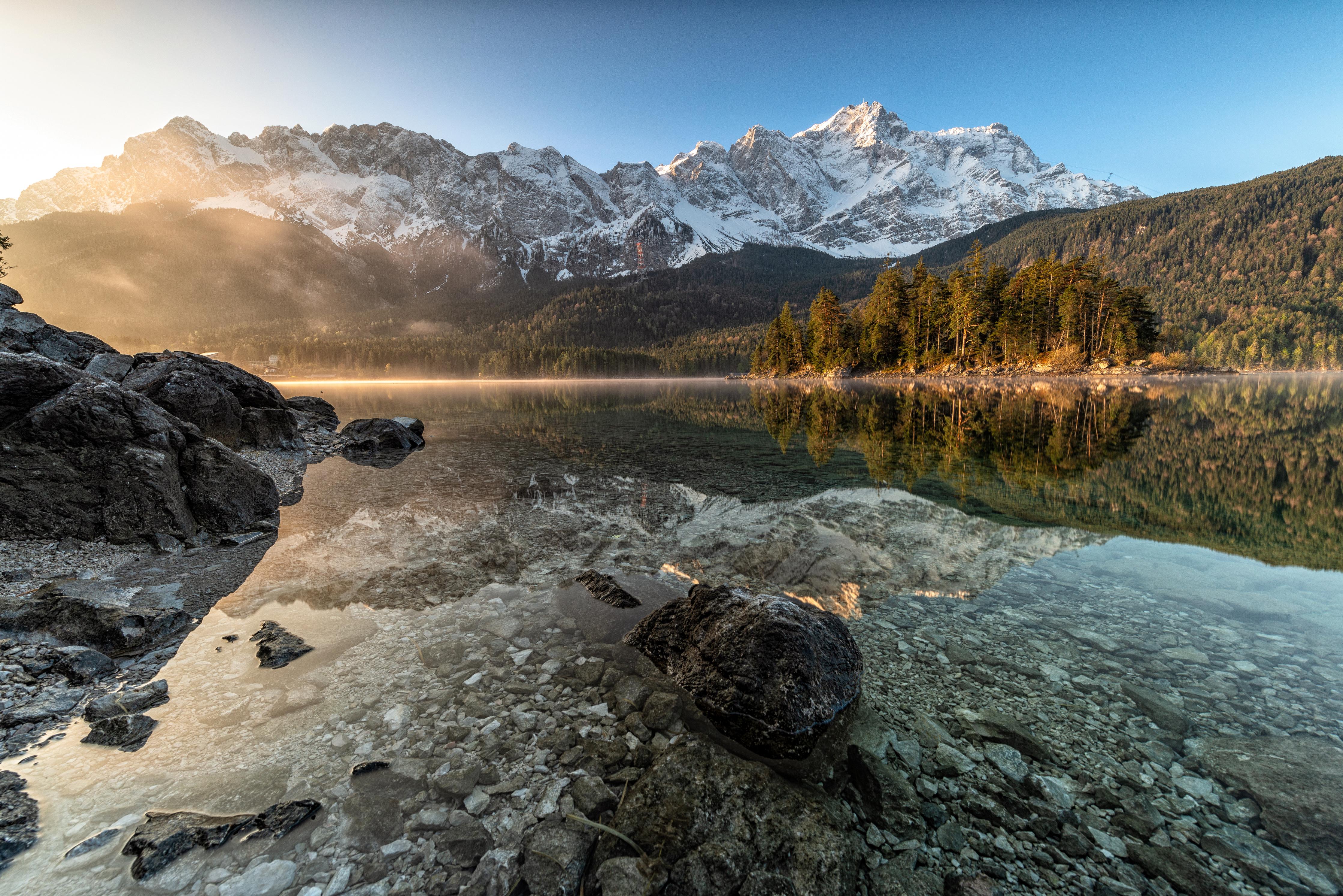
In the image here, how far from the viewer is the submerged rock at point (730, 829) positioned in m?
3.64

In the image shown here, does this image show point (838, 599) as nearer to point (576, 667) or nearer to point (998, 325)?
point (576, 667)

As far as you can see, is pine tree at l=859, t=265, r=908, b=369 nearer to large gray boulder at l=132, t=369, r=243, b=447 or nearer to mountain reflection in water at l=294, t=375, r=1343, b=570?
mountain reflection in water at l=294, t=375, r=1343, b=570

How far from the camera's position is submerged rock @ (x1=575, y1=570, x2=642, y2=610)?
8.35 meters

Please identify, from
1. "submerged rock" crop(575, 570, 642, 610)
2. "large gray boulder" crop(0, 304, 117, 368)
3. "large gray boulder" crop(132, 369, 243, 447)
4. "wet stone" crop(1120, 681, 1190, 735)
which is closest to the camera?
"wet stone" crop(1120, 681, 1190, 735)

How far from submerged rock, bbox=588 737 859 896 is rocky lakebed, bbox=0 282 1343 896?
0.02 meters

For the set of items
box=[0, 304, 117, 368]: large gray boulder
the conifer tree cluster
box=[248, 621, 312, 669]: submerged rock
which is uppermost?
the conifer tree cluster

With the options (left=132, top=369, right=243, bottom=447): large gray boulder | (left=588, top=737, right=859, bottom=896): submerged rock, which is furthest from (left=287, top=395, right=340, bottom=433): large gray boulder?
(left=588, top=737, right=859, bottom=896): submerged rock

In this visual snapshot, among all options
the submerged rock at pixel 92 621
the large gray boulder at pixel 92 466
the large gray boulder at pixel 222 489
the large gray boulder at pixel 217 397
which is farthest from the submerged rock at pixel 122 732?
the large gray boulder at pixel 217 397

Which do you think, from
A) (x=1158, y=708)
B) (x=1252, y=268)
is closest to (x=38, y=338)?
(x=1158, y=708)

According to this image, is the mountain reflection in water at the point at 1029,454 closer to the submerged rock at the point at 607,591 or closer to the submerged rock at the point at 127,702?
the submerged rock at the point at 607,591

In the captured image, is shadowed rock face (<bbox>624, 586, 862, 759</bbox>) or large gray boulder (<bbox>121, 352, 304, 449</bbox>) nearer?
shadowed rock face (<bbox>624, 586, 862, 759</bbox>)

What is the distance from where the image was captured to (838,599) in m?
8.63

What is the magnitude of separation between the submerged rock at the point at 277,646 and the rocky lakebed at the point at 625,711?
0.05m

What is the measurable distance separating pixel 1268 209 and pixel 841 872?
284m
